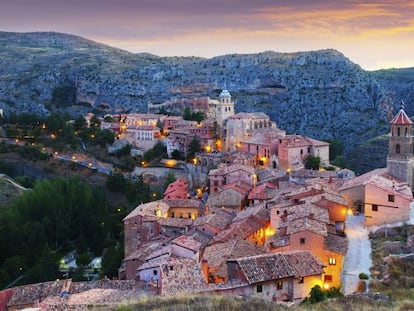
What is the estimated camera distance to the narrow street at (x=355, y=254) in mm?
20188

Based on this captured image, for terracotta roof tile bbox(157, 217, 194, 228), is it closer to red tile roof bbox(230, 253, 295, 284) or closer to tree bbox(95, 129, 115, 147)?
red tile roof bbox(230, 253, 295, 284)

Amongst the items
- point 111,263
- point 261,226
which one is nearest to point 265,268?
point 261,226

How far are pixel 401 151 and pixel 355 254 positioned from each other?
34.9ft

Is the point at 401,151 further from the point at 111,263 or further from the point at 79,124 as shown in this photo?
the point at 79,124

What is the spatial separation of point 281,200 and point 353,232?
610cm

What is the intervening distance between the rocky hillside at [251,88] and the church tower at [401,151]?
50508mm

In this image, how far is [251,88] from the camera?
9975 cm

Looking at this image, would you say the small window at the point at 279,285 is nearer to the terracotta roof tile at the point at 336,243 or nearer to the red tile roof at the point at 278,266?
the red tile roof at the point at 278,266

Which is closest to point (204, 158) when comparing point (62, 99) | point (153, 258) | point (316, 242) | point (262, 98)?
point (153, 258)

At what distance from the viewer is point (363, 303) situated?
50.9ft

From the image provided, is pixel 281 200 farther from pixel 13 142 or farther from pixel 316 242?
pixel 13 142

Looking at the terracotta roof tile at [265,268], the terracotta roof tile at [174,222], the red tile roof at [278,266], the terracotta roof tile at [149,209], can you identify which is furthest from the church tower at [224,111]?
the terracotta roof tile at [265,268]

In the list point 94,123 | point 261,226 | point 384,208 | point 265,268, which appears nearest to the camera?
point 265,268

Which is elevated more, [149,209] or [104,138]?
[104,138]
